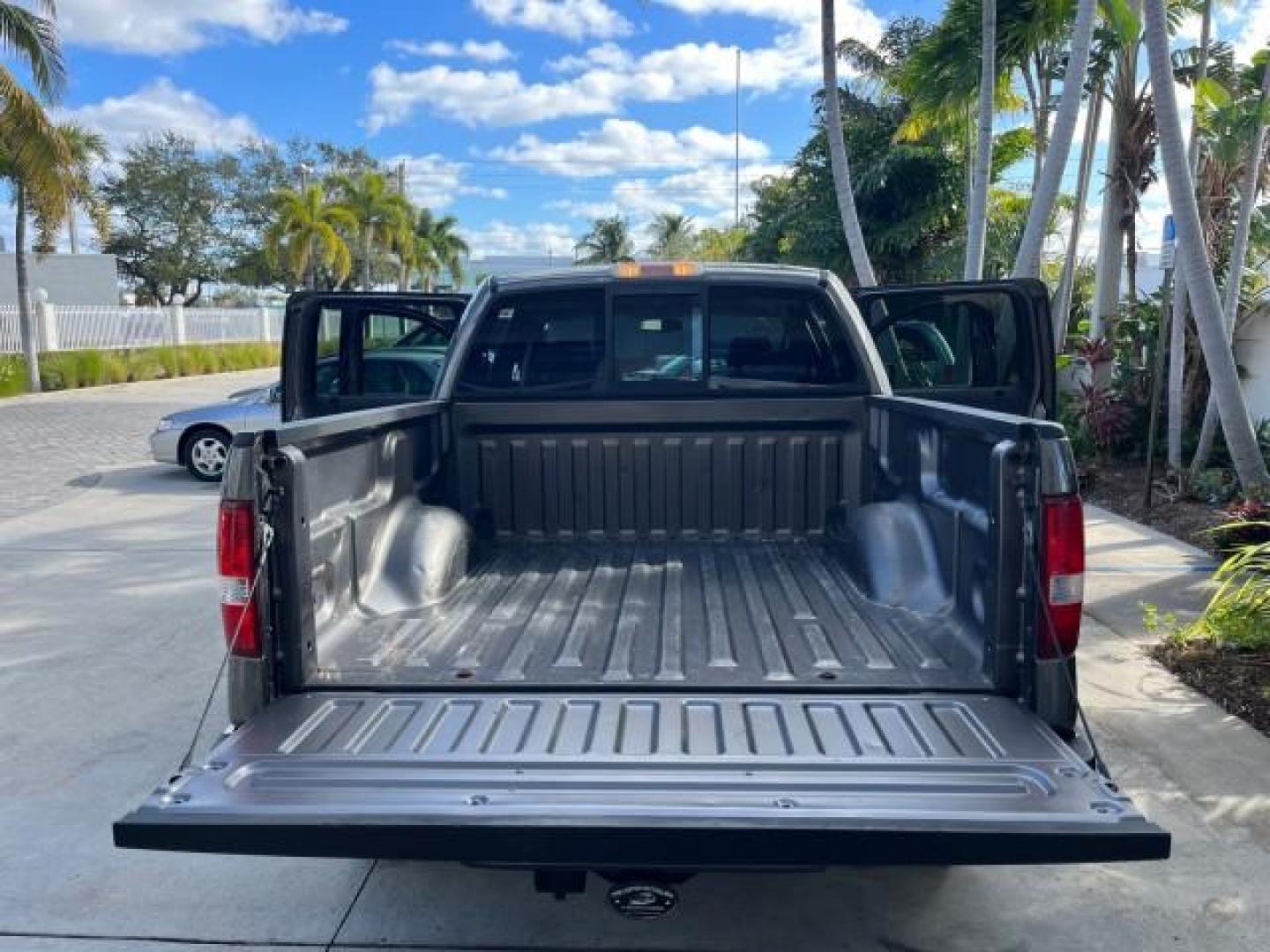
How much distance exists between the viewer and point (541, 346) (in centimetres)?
480

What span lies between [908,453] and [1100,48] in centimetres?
908

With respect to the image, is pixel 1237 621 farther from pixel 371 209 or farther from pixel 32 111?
pixel 371 209

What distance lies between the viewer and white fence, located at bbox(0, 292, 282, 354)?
25.2 meters

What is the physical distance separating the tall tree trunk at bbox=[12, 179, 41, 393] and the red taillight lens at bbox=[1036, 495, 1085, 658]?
2531 cm

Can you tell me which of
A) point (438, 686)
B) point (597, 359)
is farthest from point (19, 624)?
point (438, 686)

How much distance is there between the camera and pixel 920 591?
140 inches

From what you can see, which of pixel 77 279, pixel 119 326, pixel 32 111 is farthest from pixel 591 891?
pixel 77 279

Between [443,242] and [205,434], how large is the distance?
55047mm

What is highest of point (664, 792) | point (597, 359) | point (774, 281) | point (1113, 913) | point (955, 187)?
point (955, 187)

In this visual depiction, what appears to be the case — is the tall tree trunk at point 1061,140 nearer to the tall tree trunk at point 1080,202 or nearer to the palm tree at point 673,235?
the tall tree trunk at point 1080,202

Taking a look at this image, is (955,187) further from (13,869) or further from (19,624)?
(13,869)

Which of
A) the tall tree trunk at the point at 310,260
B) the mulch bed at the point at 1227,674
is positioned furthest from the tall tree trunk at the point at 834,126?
the tall tree trunk at the point at 310,260

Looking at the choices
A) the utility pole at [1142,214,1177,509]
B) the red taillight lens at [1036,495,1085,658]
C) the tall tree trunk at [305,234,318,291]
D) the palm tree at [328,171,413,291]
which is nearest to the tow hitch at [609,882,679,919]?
the red taillight lens at [1036,495,1085,658]

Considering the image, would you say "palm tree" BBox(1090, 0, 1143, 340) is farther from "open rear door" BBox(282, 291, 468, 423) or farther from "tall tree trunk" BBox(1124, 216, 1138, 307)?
"open rear door" BBox(282, 291, 468, 423)
